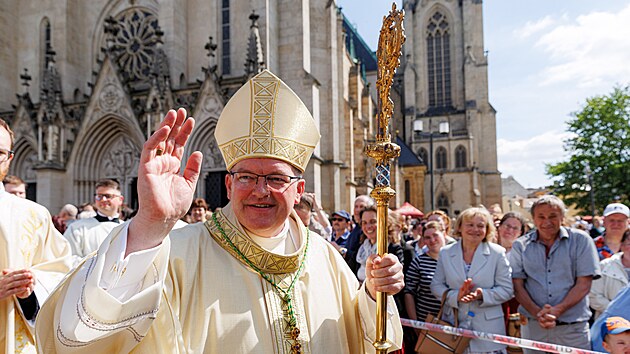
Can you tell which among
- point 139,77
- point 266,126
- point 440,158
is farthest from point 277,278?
point 440,158

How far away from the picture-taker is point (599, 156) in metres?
31.7

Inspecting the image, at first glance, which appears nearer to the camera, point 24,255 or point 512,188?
point 24,255

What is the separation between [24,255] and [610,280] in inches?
203

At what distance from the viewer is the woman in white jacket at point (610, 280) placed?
4.74 meters

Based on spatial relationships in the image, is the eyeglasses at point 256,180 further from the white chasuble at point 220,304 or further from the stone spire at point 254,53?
the stone spire at point 254,53

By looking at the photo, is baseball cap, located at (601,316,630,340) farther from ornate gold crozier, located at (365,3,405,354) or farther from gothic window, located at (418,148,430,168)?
gothic window, located at (418,148,430,168)

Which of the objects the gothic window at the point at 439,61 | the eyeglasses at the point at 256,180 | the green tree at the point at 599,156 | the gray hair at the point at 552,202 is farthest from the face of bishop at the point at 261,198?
the gothic window at the point at 439,61

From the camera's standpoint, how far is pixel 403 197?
42.4 metres

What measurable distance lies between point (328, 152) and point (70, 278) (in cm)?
1658

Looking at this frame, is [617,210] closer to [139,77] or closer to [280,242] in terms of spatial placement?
[280,242]

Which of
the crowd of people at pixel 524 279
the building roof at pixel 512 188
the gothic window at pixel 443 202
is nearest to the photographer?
the crowd of people at pixel 524 279

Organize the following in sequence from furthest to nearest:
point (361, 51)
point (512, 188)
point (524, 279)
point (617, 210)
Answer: point (512, 188)
point (361, 51)
point (617, 210)
point (524, 279)

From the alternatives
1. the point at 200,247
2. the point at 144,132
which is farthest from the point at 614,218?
the point at 144,132

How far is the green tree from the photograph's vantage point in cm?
3034
